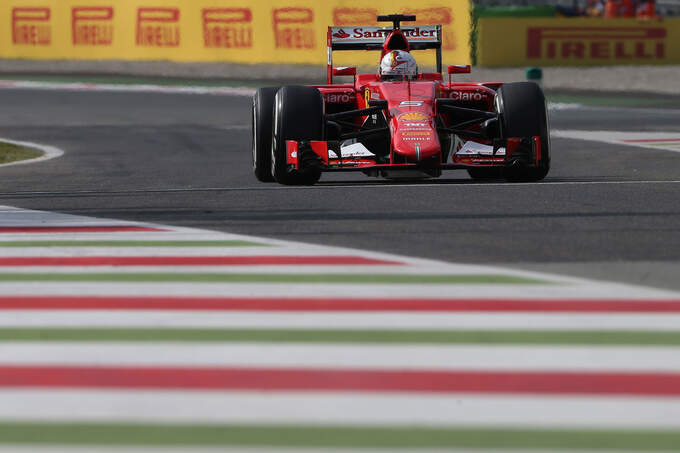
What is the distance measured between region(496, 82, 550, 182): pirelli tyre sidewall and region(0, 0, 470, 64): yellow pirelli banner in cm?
2252

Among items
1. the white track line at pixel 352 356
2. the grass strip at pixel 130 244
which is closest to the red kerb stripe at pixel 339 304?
the white track line at pixel 352 356

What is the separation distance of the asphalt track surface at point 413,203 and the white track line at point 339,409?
8.78 ft

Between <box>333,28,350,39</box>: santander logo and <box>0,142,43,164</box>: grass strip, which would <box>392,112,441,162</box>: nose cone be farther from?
<box>0,142,43,164</box>: grass strip

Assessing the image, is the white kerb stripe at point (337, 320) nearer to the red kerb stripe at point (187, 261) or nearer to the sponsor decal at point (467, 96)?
the red kerb stripe at point (187, 261)

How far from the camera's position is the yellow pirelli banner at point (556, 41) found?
36.9 metres

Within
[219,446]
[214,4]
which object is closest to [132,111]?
[214,4]

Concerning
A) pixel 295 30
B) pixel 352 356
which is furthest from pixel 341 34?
pixel 295 30

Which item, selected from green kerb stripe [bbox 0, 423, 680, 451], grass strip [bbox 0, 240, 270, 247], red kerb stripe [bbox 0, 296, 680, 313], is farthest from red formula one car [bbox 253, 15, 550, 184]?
green kerb stripe [bbox 0, 423, 680, 451]

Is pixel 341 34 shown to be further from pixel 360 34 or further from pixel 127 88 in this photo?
pixel 127 88

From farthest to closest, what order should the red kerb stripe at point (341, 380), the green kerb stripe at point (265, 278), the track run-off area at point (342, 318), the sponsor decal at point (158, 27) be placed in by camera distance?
the sponsor decal at point (158, 27) < the green kerb stripe at point (265, 278) < the red kerb stripe at point (341, 380) < the track run-off area at point (342, 318)

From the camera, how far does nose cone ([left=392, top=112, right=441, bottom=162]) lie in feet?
42.9

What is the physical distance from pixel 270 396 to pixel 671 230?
524 centimetres

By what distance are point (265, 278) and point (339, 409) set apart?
294 cm

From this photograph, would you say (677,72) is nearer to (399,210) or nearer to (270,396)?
(399,210)
